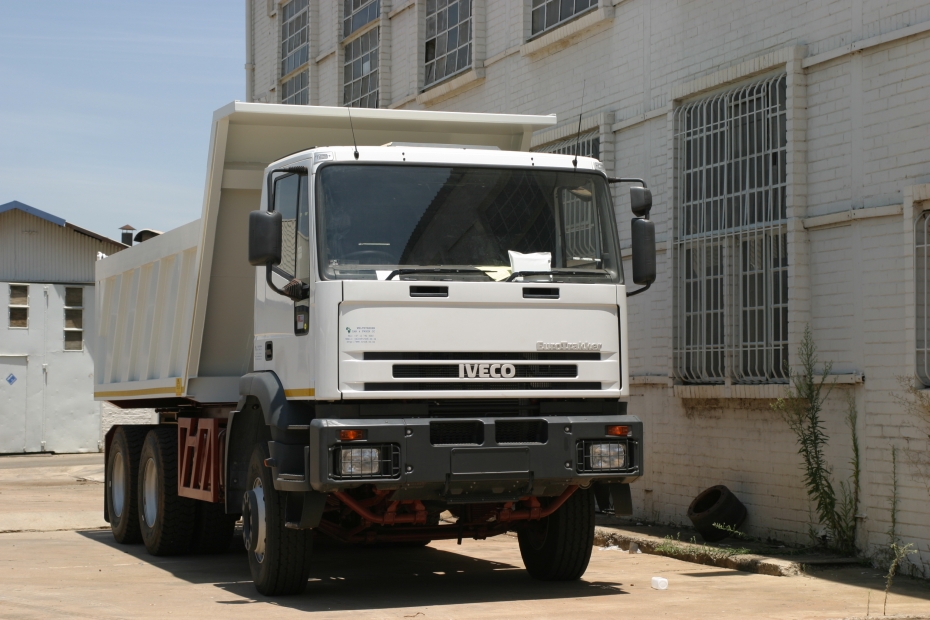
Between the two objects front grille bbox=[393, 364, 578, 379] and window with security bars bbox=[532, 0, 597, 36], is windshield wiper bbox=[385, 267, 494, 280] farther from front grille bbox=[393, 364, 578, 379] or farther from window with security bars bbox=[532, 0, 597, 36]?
window with security bars bbox=[532, 0, 597, 36]

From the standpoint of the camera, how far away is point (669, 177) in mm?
12797

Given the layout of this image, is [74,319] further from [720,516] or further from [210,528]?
[720,516]

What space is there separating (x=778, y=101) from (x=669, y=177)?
1.71 meters

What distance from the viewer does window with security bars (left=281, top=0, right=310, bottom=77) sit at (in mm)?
23812

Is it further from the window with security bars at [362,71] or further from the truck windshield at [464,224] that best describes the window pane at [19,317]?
the truck windshield at [464,224]

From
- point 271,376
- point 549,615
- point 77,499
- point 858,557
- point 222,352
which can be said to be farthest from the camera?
point 77,499

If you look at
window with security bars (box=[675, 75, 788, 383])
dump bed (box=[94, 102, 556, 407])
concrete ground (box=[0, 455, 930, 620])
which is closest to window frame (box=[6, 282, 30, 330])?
concrete ground (box=[0, 455, 930, 620])

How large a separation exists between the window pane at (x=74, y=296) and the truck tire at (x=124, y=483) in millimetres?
13636

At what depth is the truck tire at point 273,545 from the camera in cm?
855

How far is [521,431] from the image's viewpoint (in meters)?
8.30

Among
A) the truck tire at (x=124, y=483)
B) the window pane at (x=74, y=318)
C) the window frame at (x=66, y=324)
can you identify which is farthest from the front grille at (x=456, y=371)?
the window pane at (x=74, y=318)

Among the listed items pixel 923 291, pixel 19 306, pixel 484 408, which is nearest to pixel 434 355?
pixel 484 408

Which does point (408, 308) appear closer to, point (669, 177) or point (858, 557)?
point (858, 557)

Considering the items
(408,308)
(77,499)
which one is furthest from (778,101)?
(77,499)
